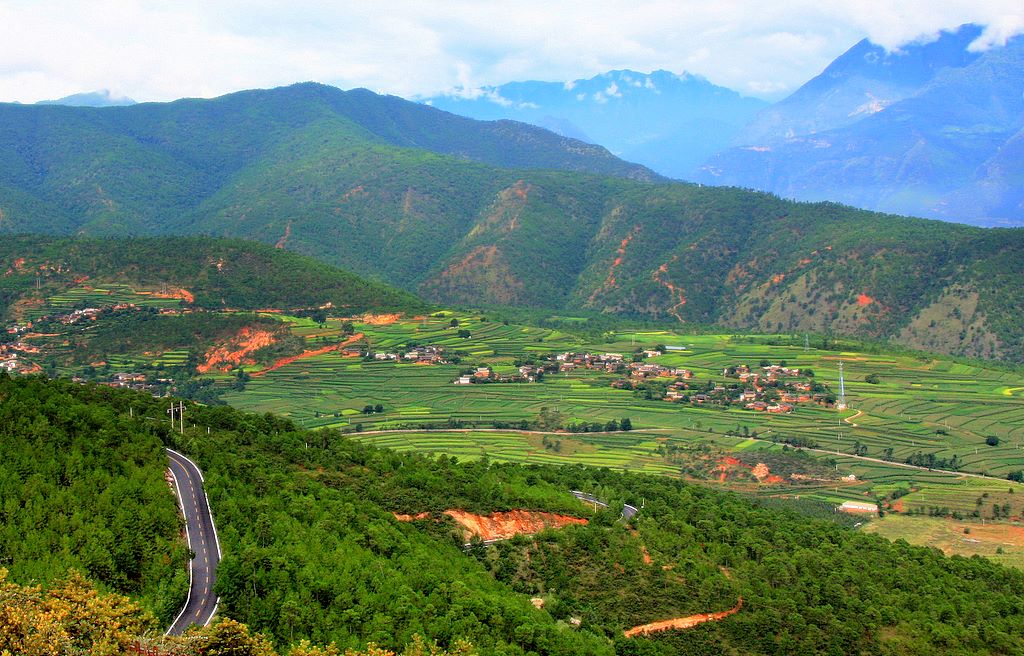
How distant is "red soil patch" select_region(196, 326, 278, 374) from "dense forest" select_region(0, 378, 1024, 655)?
42.3 m

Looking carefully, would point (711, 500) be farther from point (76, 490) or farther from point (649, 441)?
point (76, 490)

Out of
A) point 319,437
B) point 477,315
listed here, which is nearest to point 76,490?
point 319,437

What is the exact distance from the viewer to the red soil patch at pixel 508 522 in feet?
135

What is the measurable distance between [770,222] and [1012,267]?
Result: 4473 centimetres

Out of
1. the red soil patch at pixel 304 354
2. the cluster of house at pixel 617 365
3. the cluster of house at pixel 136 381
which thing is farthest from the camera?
the cluster of house at pixel 617 365

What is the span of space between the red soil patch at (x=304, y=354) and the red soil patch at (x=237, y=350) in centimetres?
225

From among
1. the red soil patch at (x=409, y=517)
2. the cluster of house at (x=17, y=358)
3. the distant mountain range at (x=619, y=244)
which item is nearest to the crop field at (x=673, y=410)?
the cluster of house at (x=17, y=358)

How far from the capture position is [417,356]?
3738 inches

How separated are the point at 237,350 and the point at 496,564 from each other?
192 ft

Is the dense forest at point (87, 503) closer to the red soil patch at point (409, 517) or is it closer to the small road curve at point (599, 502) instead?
the red soil patch at point (409, 517)

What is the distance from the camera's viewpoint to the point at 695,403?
85.4m

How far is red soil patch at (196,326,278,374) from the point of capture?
89438 millimetres

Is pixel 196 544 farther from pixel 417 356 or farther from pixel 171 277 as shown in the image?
pixel 171 277

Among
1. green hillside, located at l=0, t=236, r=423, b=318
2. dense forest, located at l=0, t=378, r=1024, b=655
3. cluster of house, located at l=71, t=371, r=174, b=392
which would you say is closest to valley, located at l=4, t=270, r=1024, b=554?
cluster of house, located at l=71, t=371, r=174, b=392
